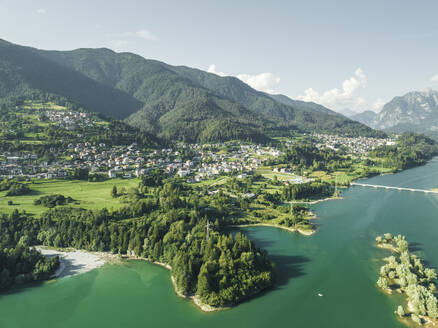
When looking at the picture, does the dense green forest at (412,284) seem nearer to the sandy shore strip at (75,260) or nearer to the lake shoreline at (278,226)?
the lake shoreline at (278,226)

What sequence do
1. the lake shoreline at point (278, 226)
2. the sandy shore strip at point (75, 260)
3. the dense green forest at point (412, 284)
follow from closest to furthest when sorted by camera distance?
the dense green forest at point (412, 284), the sandy shore strip at point (75, 260), the lake shoreline at point (278, 226)

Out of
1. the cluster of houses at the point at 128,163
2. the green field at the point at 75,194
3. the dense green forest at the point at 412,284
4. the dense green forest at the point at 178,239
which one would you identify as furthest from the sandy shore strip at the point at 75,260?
the cluster of houses at the point at 128,163

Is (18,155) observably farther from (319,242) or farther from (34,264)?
(319,242)

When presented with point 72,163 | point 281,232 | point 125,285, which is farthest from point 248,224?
point 72,163

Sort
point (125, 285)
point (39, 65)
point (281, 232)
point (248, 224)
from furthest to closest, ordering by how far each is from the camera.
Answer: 1. point (39, 65)
2. point (248, 224)
3. point (281, 232)
4. point (125, 285)

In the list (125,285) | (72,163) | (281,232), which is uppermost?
(72,163)

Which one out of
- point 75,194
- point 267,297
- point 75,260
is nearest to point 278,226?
point 267,297
